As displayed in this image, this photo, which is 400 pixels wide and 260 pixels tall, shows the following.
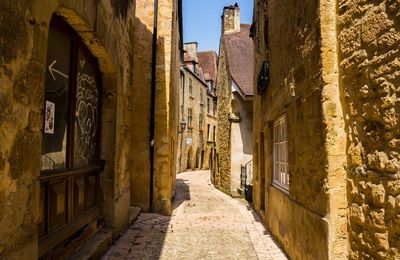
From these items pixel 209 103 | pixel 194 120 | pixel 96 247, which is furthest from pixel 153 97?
pixel 209 103

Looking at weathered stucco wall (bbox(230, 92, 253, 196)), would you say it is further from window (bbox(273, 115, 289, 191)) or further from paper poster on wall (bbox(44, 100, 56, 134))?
paper poster on wall (bbox(44, 100, 56, 134))

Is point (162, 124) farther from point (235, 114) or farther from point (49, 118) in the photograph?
point (235, 114)

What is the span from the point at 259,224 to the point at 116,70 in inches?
161

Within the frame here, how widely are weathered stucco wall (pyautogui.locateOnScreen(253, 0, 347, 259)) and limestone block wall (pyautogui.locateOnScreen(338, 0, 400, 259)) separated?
4.0 inches

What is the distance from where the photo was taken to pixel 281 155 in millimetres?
5316

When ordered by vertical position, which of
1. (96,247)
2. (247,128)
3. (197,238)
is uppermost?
(247,128)

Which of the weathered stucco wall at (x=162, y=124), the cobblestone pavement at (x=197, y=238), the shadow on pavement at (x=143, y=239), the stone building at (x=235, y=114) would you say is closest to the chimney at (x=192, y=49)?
the stone building at (x=235, y=114)

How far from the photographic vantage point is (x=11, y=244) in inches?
71.4

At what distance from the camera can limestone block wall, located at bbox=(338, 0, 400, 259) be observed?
2104mm

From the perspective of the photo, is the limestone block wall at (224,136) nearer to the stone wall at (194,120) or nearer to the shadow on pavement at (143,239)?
the shadow on pavement at (143,239)

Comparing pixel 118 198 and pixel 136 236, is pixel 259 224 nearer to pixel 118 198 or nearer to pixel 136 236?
pixel 136 236

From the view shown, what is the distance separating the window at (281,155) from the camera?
16.1ft

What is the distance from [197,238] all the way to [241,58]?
9.22 meters

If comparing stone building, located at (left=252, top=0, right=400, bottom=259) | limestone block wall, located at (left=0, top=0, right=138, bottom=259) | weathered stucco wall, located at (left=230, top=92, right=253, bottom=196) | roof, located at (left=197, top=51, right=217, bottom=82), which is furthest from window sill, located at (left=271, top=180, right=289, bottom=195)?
roof, located at (left=197, top=51, right=217, bottom=82)
